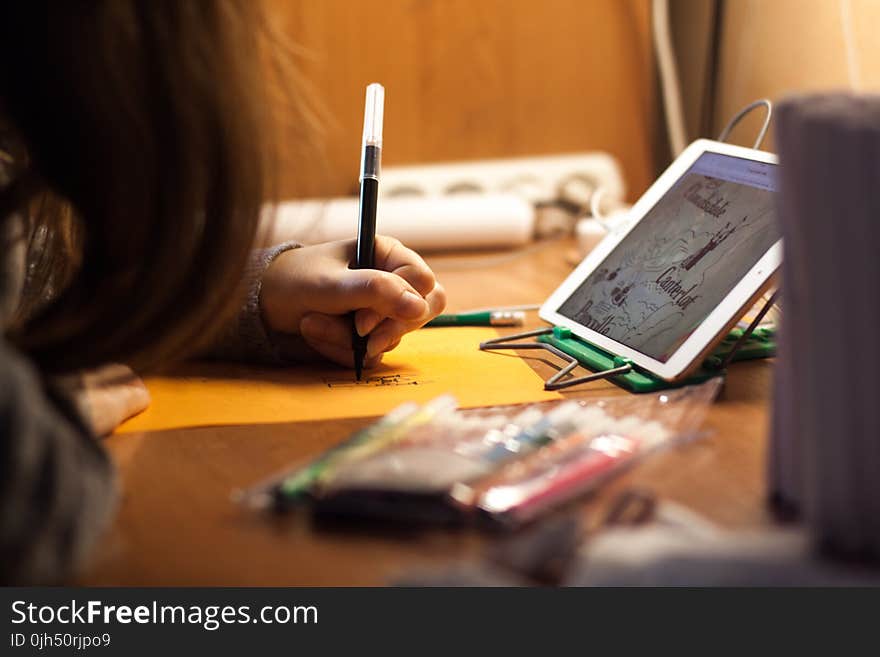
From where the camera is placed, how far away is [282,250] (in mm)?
822

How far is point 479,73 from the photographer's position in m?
1.48

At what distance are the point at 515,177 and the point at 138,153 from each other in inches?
38.1

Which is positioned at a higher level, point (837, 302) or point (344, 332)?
point (837, 302)

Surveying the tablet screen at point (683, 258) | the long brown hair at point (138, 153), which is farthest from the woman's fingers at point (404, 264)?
the long brown hair at point (138, 153)

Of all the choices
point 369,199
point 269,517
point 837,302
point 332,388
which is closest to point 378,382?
point 332,388

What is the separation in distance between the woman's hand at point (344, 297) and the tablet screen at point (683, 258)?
0.40 feet

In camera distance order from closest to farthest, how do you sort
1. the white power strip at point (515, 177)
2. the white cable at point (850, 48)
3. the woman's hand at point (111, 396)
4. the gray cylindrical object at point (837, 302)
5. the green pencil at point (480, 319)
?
the gray cylindrical object at point (837, 302)
the woman's hand at point (111, 396)
the green pencil at point (480, 319)
the white cable at point (850, 48)
the white power strip at point (515, 177)

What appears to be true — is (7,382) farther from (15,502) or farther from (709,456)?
(709,456)

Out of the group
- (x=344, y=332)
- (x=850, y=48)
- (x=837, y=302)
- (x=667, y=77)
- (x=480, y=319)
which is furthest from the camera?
(x=667, y=77)

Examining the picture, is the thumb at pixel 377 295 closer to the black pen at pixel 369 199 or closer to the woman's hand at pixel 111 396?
the black pen at pixel 369 199

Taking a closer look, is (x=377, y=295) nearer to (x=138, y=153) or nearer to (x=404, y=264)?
(x=404, y=264)

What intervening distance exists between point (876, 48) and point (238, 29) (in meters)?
0.72

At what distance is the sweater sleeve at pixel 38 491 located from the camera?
40 centimetres

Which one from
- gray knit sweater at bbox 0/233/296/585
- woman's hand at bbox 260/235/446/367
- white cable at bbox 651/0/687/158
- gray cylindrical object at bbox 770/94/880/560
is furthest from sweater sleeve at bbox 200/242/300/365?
white cable at bbox 651/0/687/158
